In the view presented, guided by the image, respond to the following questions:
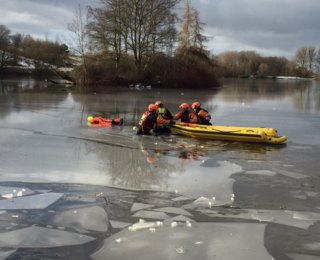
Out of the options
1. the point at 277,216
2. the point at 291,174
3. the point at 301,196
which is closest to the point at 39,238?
the point at 277,216

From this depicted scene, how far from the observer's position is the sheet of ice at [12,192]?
5.86 metres

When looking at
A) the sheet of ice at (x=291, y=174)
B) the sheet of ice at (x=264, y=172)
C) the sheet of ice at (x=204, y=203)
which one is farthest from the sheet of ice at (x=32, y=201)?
the sheet of ice at (x=291, y=174)

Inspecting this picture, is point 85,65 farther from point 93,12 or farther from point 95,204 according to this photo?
point 95,204

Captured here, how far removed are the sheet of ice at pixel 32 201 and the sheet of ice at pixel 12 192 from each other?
17 centimetres

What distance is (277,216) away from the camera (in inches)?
207

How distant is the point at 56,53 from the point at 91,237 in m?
61.1

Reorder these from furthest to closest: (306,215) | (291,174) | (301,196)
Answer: (291,174) < (301,196) < (306,215)

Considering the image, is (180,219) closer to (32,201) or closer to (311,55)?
(32,201)

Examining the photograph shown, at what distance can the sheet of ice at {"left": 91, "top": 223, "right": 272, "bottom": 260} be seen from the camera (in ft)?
13.6

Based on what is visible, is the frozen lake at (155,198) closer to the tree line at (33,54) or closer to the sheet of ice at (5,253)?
the sheet of ice at (5,253)

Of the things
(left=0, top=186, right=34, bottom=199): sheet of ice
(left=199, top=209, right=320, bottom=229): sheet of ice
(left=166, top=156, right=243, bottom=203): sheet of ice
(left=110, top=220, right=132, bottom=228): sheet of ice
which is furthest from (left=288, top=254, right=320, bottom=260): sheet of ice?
(left=0, top=186, right=34, bottom=199): sheet of ice

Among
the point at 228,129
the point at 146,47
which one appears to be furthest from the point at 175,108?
the point at 146,47

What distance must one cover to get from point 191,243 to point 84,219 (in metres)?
1.37

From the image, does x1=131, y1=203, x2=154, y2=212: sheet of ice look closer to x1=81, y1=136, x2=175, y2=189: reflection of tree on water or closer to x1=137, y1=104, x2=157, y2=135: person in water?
x1=81, y1=136, x2=175, y2=189: reflection of tree on water
